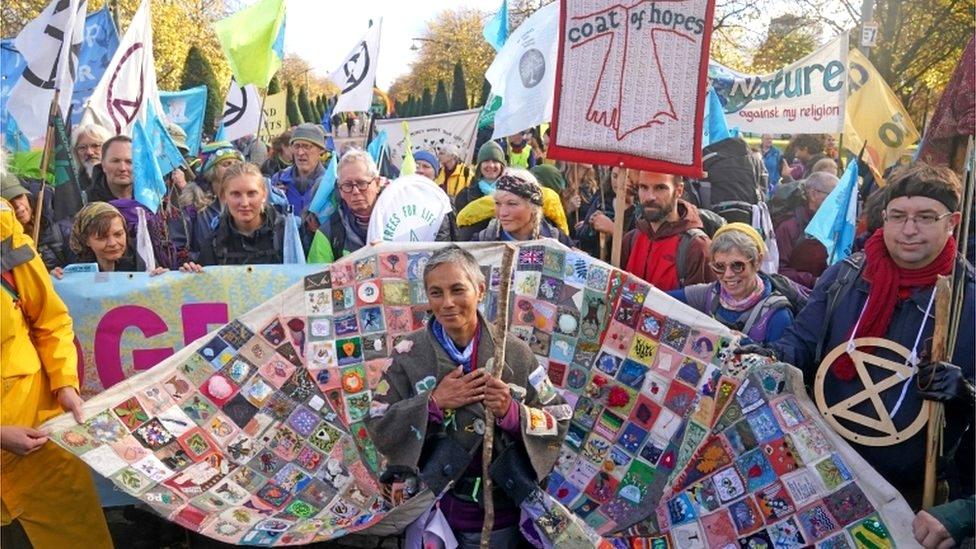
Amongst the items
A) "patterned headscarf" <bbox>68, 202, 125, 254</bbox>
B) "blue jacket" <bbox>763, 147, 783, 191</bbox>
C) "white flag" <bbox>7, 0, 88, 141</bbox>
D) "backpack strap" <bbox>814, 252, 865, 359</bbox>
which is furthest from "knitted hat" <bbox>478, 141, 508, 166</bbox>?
"blue jacket" <bbox>763, 147, 783, 191</bbox>

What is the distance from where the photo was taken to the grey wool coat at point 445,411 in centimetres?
315

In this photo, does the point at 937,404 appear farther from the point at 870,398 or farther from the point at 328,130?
the point at 328,130

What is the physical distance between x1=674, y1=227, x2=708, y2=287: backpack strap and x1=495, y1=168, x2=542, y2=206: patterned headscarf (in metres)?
0.77

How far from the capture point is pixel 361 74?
10.1 m

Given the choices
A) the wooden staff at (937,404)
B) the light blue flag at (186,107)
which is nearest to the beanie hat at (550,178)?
the wooden staff at (937,404)

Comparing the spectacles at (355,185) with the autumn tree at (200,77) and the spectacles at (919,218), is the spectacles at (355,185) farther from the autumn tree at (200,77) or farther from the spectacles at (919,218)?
the autumn tree at (200,77)

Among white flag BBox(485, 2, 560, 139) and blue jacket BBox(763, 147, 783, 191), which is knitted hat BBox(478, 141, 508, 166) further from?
blue jacket BBox(763, 147, 783, 191)

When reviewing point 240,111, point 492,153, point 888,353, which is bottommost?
point 888,353

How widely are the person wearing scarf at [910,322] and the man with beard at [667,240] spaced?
1.19m

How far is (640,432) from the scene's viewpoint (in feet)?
12.9

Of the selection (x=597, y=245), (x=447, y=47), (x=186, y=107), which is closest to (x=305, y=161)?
(x=597, y=245)

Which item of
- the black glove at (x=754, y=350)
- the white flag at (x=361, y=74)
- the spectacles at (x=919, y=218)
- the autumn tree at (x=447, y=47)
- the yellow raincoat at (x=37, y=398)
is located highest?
the autumn tree at (x=447, y=47)

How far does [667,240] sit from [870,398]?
5.43 ft

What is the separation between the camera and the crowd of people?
3.19m
